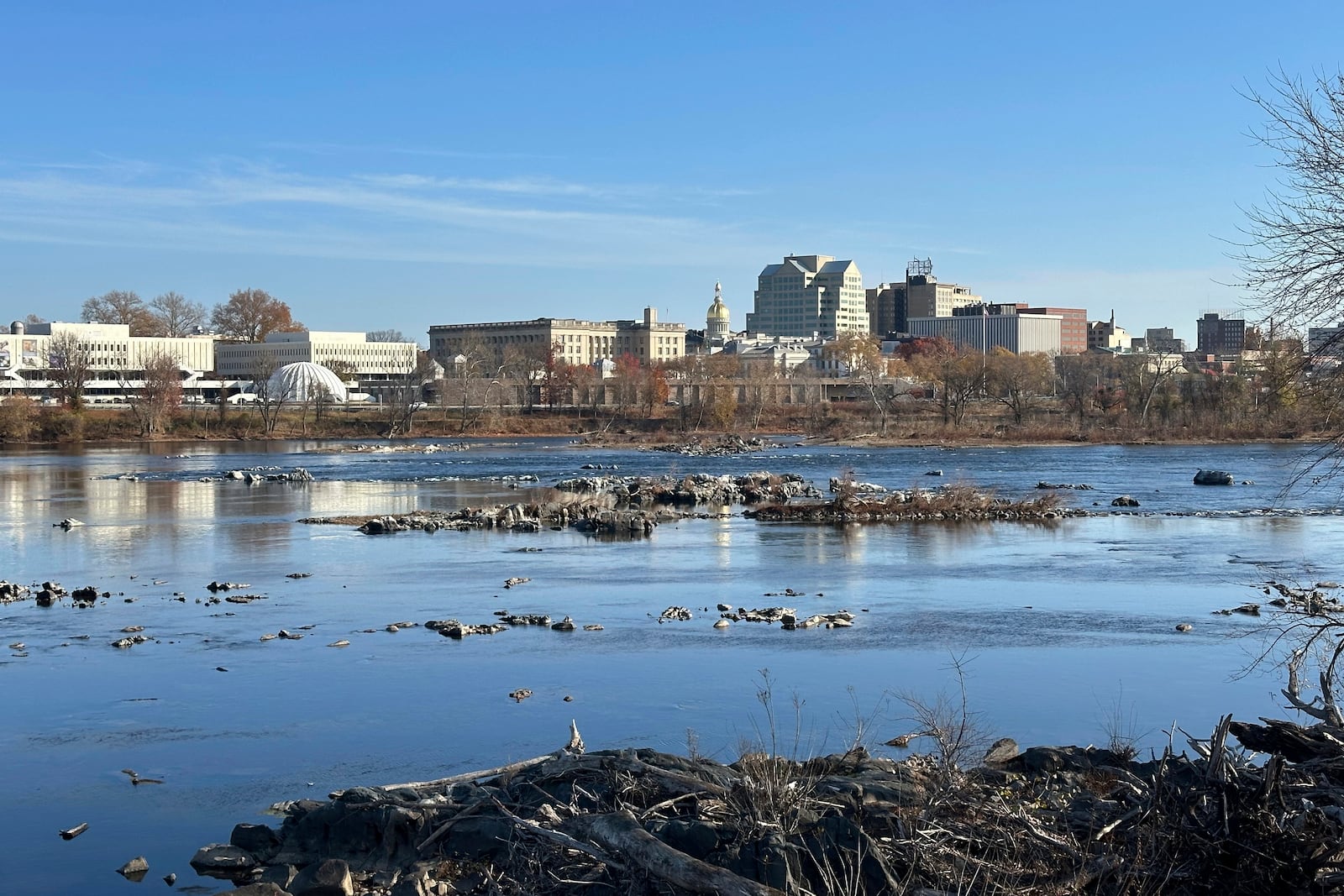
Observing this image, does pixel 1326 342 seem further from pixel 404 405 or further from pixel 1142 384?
pixel 404 405

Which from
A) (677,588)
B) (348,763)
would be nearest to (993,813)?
(348,763)

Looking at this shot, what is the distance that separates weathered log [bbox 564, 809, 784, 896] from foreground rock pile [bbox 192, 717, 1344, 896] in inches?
0.5

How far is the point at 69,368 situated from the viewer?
426 feet

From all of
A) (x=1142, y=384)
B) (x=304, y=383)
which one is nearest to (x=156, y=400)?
(x=304, y=383)

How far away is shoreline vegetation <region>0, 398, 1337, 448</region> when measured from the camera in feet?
306

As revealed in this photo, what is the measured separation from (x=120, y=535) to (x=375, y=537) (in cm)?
679

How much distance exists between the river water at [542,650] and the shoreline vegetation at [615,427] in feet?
171

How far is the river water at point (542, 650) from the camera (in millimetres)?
13875

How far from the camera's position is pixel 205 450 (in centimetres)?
9288

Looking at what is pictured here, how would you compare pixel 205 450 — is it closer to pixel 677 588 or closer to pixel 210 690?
pixel 677 588

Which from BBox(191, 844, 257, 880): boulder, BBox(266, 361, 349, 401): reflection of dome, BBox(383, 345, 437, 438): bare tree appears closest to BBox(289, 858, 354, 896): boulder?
BBox(191, 844, 257, 880): boulder

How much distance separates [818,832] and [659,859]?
1257 millimetres

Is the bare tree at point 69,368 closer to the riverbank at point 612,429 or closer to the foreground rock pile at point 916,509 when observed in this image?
the riverbank at point 612,429

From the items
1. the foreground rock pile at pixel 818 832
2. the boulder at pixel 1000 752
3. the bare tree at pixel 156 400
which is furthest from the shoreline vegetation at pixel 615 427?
the foreground rock pile at pixel 818 832
